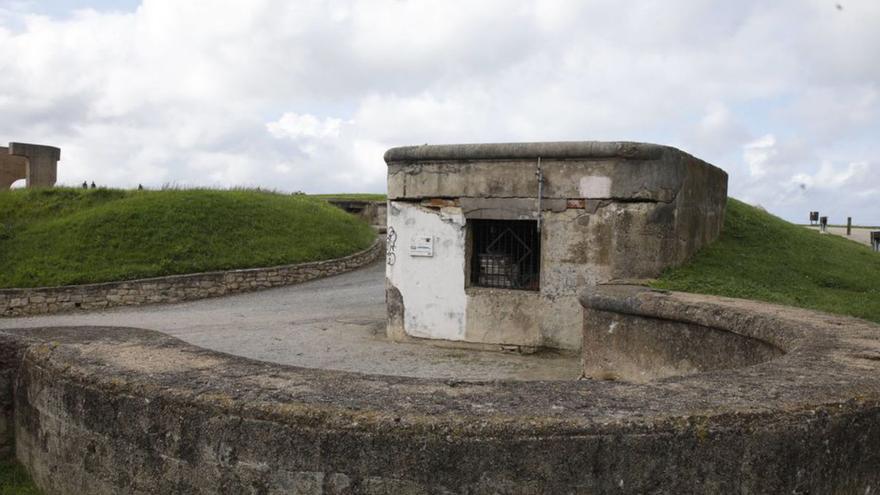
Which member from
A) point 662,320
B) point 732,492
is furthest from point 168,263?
point 732,492

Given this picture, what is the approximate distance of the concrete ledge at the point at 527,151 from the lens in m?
9.85

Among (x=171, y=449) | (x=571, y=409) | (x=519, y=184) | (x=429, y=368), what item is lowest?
(x=429, y=368)

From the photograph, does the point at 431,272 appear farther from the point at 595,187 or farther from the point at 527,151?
the point at 595,187

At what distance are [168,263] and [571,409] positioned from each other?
1755 cm

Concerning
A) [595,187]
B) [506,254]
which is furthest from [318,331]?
[595,187]

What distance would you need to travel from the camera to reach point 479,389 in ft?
10.5

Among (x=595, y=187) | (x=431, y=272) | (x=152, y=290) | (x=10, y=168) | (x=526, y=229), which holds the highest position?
(x=10, y=168)

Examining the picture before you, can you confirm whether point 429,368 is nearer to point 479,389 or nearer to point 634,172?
point 634,172

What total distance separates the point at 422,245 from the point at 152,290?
30.8ft

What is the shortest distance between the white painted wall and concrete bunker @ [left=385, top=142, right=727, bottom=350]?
2 cm

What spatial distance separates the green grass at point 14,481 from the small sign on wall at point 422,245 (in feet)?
24.2

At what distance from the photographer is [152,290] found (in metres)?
17.8

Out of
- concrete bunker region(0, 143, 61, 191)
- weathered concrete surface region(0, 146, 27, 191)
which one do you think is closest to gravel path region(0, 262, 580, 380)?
concrete bunker region(0, 143, 61, 191)

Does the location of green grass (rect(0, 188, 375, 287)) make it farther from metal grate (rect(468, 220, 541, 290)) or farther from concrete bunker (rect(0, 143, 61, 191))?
metal grate (rect(468, 220, 541, 290))
